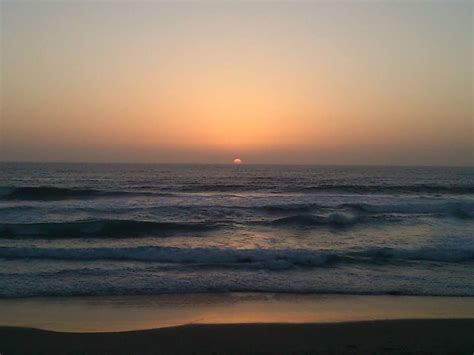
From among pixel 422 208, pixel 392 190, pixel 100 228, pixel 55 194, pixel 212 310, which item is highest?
pixel 392 190

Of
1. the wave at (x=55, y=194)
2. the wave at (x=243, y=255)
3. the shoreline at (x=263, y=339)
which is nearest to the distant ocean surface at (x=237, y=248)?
the wave at (x=243, y=255)

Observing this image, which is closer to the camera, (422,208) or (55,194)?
(422,208)

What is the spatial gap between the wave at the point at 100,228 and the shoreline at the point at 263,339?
963 cm

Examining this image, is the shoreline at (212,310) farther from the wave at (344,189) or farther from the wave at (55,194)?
the wave at (344,189)

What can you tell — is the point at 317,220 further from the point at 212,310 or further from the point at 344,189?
the point at 344,189

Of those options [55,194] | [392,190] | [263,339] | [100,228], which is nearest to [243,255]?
[263,339]

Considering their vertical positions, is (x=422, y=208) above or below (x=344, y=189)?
below

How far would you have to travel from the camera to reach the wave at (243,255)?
452 inches

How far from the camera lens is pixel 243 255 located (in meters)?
11.7

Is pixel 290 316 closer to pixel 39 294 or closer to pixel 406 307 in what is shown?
pixel 406 307

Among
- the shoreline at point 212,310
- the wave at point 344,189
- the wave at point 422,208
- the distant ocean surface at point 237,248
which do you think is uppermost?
the wave at point 344,189

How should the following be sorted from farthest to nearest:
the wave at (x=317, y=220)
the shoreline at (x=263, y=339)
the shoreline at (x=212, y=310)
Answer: the wave at (x=317, y=220) < the shoreline at (x=212, y=310) < the shoreline at (x=263, y=339)

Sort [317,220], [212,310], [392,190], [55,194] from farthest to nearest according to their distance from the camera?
[392,190] → [55,194] → [317,220] → [212,310]

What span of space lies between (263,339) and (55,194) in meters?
26.1
